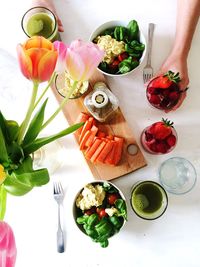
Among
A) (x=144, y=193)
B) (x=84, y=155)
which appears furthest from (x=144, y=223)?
(x=84, y=155)

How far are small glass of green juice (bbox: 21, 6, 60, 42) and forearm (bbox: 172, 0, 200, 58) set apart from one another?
29cm

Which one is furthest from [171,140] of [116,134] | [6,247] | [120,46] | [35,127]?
[6,247]

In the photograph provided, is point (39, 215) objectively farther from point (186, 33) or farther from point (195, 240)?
point (186, 33)

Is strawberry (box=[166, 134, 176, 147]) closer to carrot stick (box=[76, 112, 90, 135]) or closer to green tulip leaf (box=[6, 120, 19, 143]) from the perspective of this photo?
carrot stick (box=[76, 112, 90, 135])

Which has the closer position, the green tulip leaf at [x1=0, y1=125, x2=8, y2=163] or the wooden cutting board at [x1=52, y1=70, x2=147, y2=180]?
the green tulip leaf at [x1=0, y1=125, x2=8, y2=163]

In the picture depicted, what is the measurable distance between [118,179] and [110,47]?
31 centimetres

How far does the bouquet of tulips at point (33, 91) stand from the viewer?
0.59 m

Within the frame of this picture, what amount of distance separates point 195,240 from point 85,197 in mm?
283

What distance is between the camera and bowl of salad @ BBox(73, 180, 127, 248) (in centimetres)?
92

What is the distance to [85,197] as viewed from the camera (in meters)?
0.94

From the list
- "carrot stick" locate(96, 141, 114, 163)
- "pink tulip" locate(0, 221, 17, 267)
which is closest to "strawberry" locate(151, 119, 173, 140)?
"carrot stick" locate(96, 141, 114, 163)

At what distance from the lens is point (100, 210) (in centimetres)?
94

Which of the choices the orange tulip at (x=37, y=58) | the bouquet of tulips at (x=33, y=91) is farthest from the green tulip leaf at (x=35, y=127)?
the orange tulip at (x=37, y=58)

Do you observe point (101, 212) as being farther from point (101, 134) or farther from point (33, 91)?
point (33, 91)
